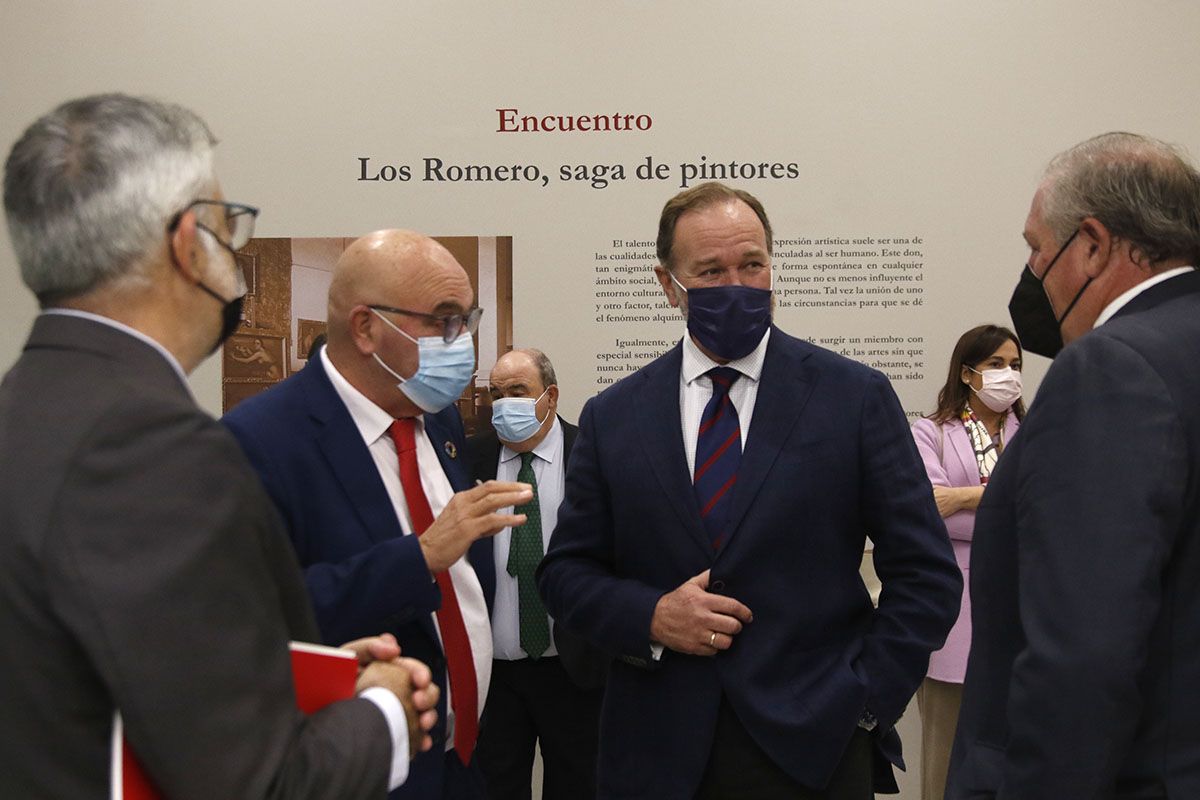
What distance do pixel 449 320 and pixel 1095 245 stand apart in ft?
4.40

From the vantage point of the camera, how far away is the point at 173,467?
3.70 feet

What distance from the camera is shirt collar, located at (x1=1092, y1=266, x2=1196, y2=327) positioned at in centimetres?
175

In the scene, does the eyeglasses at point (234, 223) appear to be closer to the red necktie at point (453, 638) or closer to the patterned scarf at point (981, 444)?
the red necktie at point (453, 638)

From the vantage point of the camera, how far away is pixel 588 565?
8.30ft

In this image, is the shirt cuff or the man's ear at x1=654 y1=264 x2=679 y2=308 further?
the man's ear at x1=654 y1=264 x2=679 y2=308

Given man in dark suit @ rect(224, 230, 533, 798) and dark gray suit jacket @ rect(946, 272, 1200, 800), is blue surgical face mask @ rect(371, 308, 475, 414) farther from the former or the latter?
dark gray suit jacket @ rect(946, 272, 1200, 800)

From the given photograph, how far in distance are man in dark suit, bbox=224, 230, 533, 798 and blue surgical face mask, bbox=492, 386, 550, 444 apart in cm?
147

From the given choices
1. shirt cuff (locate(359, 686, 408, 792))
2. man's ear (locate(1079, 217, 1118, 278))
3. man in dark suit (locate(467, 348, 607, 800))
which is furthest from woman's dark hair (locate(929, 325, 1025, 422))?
shirt cuff (locate(359, 686, 408, 792))

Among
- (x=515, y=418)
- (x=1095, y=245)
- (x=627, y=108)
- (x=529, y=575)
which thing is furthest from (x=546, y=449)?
(x=1095, y=245)

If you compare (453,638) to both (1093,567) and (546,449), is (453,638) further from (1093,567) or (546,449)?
(546,449)

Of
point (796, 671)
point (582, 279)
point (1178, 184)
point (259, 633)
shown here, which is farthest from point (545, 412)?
point (259, 633)

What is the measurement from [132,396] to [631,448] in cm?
140

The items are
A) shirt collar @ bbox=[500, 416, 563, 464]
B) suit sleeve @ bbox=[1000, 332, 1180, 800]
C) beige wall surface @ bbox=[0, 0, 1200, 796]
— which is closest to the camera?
suit sleeve @ bbox=[1000, 332, 1180, 800]

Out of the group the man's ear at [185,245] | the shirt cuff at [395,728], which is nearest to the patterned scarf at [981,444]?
the shirt cuff at [395,728]
